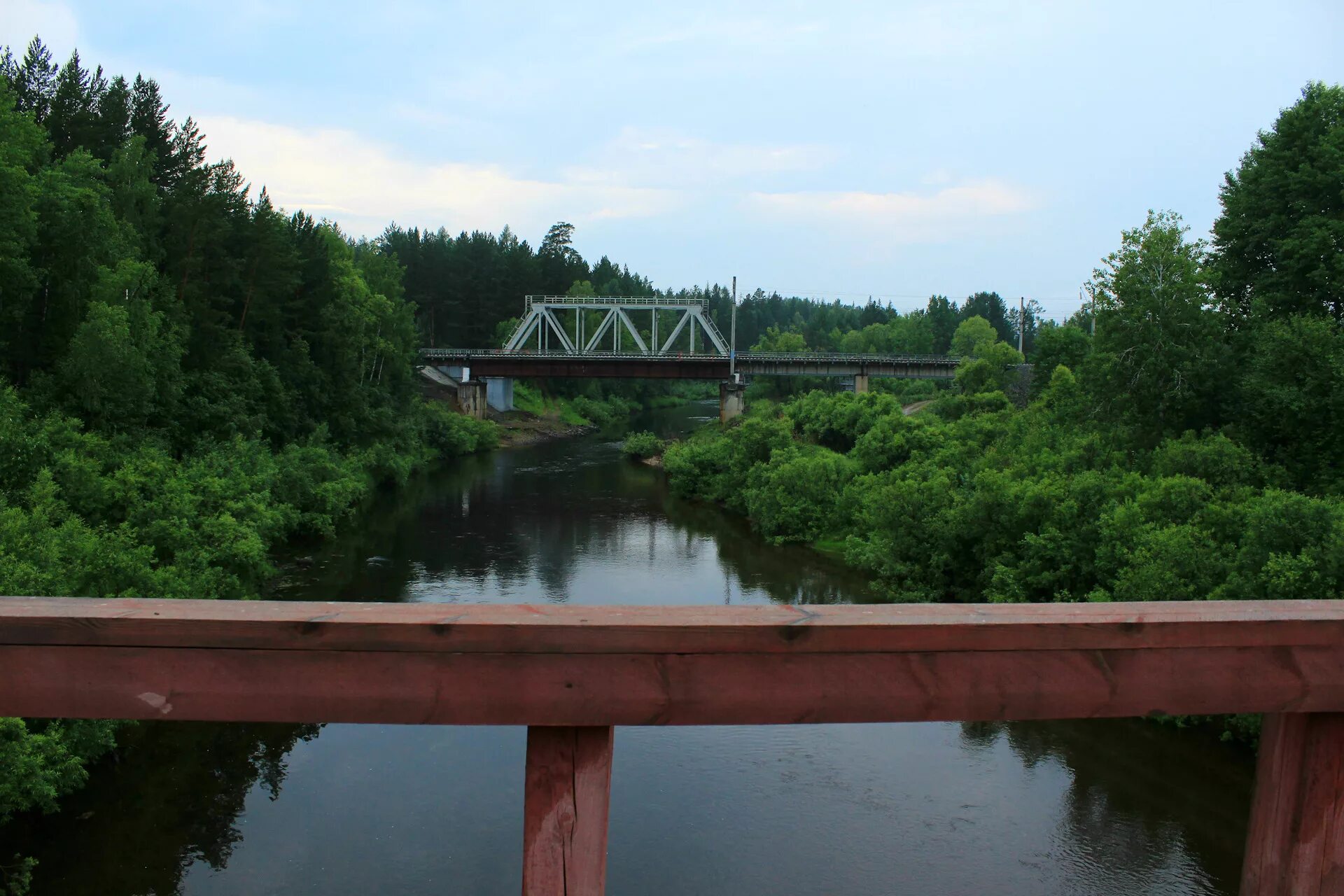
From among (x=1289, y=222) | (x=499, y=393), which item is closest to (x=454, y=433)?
(x=499, y=393)

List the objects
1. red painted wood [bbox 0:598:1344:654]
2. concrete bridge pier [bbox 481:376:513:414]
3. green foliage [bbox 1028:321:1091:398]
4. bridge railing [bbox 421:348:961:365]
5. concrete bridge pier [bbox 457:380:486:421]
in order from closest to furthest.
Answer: red painted wood [bbox 0:598:1344:654] < green foliage [bbox 1028:321:1091:398] < bridge railing [bbox 421:348:961:365] < concrete bridge pier [bbox 457:380:486:421] < concrete bridge pier [bbox 481:376:513:414]

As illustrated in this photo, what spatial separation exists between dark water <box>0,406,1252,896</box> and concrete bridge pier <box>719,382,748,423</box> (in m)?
48.1

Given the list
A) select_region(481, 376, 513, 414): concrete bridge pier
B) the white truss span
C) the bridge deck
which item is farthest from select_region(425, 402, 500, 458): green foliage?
the white truss span

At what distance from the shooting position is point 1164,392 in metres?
28.1

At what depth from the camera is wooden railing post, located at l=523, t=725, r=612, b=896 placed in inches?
93.9

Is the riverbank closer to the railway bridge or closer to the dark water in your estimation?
the railway bridge

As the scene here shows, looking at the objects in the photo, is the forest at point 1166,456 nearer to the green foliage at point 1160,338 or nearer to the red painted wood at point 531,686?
the green foliage at point 1160,338

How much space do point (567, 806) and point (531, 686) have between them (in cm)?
31

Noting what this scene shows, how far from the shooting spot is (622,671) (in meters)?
2.36

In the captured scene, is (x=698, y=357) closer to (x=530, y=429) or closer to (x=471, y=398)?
(x=530, y=429)

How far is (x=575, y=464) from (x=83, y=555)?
130 feet

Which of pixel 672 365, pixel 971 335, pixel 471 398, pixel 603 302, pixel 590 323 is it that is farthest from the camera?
pixel 971 335

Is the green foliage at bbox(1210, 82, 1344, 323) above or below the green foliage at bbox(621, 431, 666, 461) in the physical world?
above

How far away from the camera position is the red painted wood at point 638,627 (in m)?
2.33
